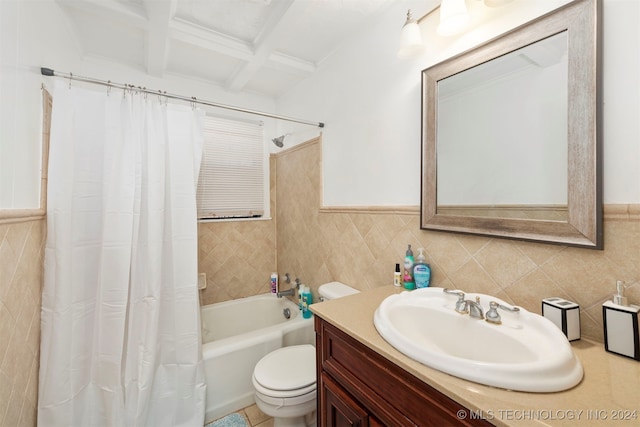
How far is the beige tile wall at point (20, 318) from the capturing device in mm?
991

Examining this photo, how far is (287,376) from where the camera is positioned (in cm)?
141

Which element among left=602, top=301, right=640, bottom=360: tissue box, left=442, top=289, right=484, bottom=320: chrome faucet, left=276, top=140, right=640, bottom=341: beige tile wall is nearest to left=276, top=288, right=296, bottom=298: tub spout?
left=276, top=140, right=640, bottom=341: beige tile wall

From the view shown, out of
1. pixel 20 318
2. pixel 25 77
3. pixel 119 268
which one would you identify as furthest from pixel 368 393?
pixel 25 77

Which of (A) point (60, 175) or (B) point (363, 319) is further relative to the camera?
(A) point (60, 175)

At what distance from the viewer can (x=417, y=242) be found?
1341mm

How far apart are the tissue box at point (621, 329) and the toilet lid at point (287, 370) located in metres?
1.19

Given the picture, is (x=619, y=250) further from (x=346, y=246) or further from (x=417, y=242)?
(x=346, y=246)

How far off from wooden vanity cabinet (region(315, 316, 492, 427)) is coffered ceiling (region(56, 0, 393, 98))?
1.67m

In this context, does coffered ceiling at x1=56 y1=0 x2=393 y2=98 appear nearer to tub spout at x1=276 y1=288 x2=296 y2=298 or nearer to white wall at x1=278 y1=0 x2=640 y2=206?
white wall at x1=278 y1=0 x2=640 y2=206

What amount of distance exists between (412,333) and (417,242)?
0.48 m

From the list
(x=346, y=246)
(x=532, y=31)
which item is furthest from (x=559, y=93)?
(x=346, y=246)

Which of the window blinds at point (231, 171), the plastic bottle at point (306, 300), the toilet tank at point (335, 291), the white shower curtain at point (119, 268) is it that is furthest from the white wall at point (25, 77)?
the plastic bottle at point (306, 300)

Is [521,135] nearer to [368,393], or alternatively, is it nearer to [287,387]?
[368,393]

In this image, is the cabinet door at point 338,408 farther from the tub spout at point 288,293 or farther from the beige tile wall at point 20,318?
the tub spout at point 288,293
